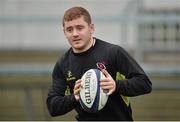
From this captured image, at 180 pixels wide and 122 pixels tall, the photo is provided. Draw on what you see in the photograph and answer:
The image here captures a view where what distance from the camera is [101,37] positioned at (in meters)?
11.8

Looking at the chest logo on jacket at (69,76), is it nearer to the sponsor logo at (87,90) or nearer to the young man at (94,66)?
the young man at (94,66)

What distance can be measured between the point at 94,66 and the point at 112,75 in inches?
5.8

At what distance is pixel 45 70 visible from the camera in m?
Result: 10.3

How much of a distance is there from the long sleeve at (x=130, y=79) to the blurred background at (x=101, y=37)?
5121 millimetres

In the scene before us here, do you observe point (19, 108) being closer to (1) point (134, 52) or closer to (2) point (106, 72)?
(1) point (134, 52)

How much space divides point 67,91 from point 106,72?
0.47 m

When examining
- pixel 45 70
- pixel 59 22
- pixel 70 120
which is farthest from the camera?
pixel 59 22

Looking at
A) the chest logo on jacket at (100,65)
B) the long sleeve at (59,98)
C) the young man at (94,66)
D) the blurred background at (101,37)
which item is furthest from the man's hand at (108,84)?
the blurred background at (101,37)

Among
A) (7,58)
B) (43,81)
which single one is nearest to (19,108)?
(43,81)

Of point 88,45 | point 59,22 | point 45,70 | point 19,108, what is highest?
point 88,45

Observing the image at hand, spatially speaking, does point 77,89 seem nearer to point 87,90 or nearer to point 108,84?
point 87,90

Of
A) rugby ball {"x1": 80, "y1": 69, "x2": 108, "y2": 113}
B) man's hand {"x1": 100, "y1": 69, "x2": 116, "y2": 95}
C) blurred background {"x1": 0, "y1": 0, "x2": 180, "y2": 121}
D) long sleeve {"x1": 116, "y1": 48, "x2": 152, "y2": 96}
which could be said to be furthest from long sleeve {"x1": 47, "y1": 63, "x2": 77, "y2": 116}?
blurred background {"x1": 0, "y1": 0, "x2": 180, "y2": 121}

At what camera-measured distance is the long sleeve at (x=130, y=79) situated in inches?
171

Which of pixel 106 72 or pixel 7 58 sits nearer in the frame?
pixel 106 72
